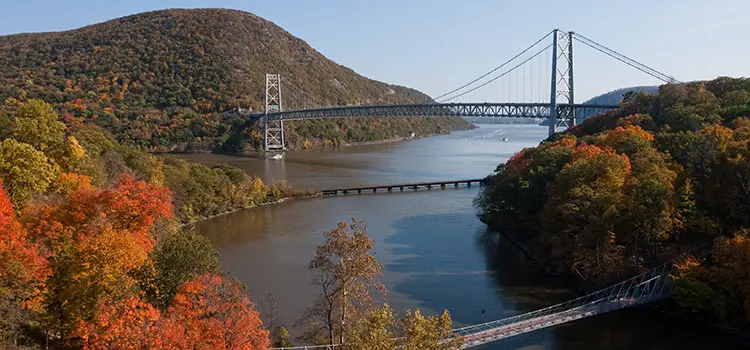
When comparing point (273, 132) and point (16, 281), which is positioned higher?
point (273, 132)

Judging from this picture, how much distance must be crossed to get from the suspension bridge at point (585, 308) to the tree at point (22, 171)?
678 centimetres

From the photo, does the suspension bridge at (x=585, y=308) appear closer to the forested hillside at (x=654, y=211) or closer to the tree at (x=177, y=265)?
the forested hillside at (x=654, y=211)

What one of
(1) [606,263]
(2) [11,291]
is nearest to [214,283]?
(2) [11,291]

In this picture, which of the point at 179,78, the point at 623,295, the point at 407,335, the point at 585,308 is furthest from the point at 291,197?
the point at 179,78

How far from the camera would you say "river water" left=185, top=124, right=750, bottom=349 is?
35.7ft

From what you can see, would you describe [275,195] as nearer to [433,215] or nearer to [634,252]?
[433,215]

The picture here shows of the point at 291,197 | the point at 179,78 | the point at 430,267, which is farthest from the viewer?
the point at 179,78

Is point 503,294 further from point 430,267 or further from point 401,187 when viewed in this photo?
point 401,187

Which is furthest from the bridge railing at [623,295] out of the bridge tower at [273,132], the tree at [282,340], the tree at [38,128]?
the bridge tower at [273,132]

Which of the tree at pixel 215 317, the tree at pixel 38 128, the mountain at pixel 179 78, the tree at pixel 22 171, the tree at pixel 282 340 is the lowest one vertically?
the tree at pixel 282 340

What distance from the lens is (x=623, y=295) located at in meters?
11.7

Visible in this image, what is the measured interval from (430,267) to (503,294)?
2.47 meters

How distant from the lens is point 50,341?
27.8ft

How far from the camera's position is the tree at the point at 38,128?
13.6m
